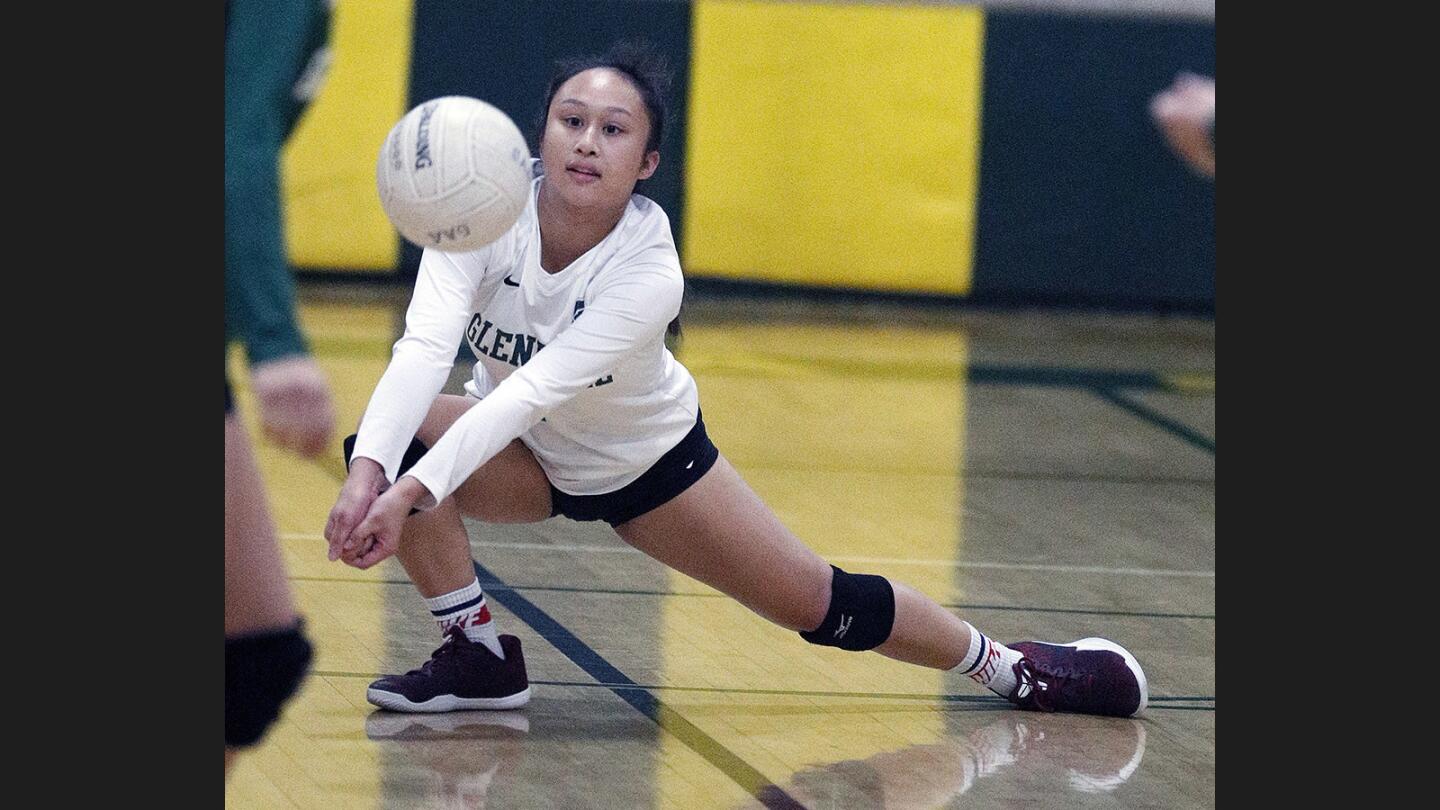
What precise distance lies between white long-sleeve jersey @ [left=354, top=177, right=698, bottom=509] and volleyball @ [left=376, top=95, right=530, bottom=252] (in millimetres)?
460

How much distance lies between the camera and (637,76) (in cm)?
340

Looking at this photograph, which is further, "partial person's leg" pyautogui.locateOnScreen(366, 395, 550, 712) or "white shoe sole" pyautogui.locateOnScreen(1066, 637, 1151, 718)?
"white shoe sole" pyautogui.locateOnScreen(1066, 637, 1151, 718)

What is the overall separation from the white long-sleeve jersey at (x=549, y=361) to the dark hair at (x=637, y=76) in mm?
147

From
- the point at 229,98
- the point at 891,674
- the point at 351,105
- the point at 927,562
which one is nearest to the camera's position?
the point at 229,98

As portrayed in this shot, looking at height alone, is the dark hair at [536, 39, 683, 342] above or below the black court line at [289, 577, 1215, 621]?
above

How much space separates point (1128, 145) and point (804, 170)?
5.17ft

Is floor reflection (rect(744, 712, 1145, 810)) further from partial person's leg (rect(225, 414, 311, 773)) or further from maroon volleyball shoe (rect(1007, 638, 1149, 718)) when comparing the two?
partial person's leg (rect(225, 414, 311, 773))

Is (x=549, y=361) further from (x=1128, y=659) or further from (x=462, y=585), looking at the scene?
(x=1128, y=659)

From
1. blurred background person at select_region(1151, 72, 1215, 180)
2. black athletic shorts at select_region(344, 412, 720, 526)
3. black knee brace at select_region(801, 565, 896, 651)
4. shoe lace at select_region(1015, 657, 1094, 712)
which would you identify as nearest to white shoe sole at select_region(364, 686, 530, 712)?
black athletic shorts at select_region(344, 412, 720, 526)

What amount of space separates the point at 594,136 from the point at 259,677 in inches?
44.0

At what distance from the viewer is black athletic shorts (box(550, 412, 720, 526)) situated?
355 centimetres

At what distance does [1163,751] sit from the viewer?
3.73m

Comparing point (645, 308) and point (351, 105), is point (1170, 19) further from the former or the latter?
point (645, 308)

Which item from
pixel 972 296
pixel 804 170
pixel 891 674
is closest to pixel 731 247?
pixel 804 170
